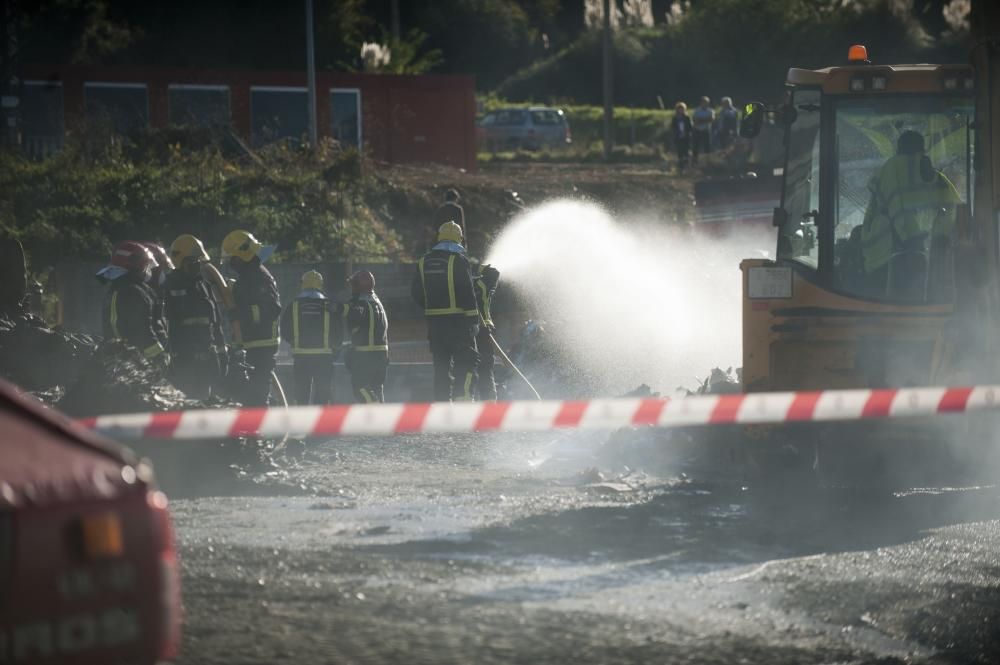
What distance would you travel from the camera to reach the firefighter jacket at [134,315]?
513 inches

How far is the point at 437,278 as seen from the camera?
14477mm

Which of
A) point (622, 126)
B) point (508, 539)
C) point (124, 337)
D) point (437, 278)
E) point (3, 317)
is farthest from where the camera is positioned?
point (622, 126)

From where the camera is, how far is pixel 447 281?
14461 mm

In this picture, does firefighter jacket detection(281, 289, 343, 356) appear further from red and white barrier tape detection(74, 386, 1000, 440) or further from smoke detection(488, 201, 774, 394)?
red and white barrier tape detection(74, 386, 1000, 440)

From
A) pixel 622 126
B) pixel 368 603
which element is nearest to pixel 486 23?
pixel 622 126

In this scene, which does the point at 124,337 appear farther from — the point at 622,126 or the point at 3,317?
the point at 622,126

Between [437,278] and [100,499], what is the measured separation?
1053cm

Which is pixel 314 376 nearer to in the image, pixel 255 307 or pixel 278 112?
pixel 255 307

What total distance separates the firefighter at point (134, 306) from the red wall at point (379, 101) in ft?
70.0

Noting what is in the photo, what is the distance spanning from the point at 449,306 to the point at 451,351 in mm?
446

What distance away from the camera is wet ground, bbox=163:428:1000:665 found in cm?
620

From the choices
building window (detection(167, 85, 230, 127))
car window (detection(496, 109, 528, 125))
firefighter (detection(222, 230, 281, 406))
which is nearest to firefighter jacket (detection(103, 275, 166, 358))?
firefighter (detection(222, 230, 281, 406))

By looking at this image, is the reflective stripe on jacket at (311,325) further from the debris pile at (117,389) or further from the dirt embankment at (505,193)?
the dirt embankment at (505,193)

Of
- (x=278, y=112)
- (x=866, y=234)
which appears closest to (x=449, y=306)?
(x=866, y=234)
